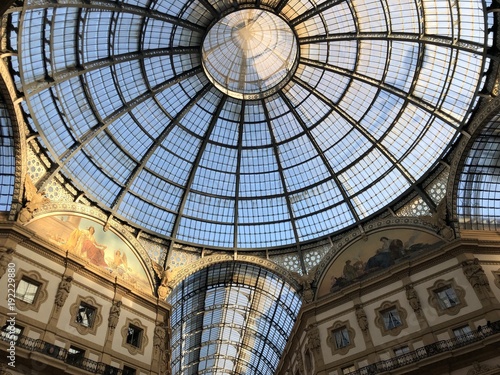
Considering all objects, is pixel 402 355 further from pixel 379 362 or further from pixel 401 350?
pixel 379 362

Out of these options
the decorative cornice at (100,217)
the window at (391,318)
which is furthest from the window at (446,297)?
the decorative cornice at (100,217)

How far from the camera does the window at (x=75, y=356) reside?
24.9 meters

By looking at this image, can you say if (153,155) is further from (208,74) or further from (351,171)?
(351,171)

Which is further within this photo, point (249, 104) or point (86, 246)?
point (249, 104)

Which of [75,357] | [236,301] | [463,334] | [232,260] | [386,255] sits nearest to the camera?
[463,334]

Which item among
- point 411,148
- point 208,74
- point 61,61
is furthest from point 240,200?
point 61,61

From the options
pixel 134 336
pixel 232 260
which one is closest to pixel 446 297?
pixel 232 260

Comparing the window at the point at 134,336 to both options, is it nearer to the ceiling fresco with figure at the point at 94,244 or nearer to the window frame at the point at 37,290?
the ceiling fresco with figure at the point at 94,244

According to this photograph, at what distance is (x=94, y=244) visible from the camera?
104 feet

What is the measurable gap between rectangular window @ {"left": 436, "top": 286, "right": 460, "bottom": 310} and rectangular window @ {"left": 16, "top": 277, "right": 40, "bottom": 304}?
25.2 metres

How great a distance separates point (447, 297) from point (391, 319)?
153 inches

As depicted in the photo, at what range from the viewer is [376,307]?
30.3 metres

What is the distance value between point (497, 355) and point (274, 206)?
21628 mm

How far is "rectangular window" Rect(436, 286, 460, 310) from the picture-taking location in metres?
27.6
